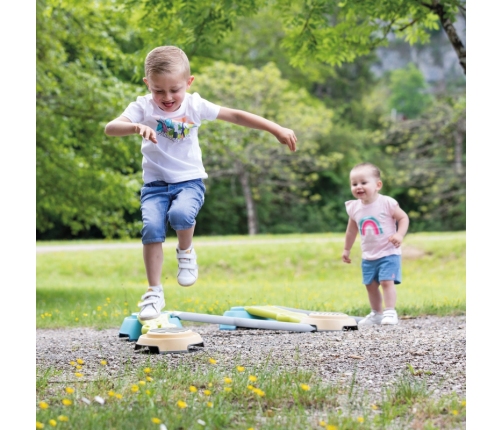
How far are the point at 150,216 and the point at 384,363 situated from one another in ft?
5.27

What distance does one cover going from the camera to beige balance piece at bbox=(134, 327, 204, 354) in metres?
4.05

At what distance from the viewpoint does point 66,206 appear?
1013cm

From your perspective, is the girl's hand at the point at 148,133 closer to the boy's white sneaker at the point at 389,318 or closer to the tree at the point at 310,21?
the tree at the point at 310,21

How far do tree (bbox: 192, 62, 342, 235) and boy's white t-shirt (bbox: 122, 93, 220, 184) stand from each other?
1762 cm

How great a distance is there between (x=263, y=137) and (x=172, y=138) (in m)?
19.8

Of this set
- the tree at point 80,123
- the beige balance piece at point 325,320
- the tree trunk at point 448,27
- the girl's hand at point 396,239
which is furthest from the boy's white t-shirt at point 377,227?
the tree at point 80,123

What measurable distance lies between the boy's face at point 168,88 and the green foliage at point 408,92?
33.5m

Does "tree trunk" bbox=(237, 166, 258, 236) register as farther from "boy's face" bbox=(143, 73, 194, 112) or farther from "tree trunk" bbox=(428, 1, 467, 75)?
"boy's face" bbox=(143, 73, 194, 112)

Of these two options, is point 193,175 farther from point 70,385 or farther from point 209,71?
point 209,71

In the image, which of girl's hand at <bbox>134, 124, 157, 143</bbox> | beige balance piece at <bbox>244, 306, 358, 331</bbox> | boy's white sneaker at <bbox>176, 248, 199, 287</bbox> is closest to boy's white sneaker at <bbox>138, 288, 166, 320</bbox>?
boy's white sneaker at <bbox>176, 248, 199, 287</bbox>

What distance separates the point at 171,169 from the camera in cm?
423

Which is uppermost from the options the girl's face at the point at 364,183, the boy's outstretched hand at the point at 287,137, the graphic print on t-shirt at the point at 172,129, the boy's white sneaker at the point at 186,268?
the graphic print on t-shirt at the point at 172,129

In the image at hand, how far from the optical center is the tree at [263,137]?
23891mm
